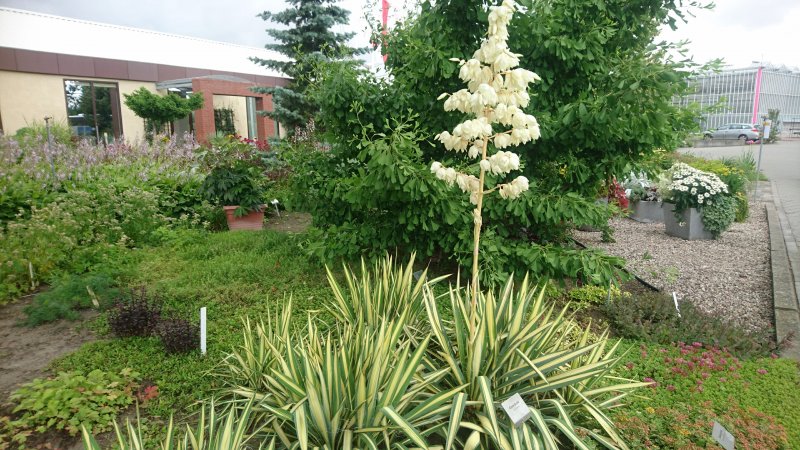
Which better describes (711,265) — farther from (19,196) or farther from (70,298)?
(19,196)

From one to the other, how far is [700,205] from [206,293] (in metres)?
7.56

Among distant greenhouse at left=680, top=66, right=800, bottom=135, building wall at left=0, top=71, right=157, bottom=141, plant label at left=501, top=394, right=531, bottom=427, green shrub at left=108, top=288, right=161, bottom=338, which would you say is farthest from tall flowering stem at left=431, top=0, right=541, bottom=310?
distant greenhouse at left=680, top=66, right=800, bottom=135

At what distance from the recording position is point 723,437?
2582 millimetres

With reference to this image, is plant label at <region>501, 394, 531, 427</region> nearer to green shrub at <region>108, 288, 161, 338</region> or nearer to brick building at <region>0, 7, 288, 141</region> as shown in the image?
green shrub at <region>108, 288, 161, 338</region>

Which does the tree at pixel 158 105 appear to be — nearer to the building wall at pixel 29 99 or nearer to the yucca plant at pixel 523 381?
the building wall at pixel 29 99

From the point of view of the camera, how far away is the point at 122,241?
237 inches

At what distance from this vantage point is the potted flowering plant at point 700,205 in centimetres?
824

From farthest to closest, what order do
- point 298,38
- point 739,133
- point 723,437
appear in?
point 739,133
point 298,38
point 723,437

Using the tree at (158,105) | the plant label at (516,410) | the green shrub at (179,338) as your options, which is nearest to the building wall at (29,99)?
the tree at (158,105)

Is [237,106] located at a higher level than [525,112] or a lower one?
higher

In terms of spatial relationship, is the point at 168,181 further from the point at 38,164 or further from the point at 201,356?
the point at 201,356

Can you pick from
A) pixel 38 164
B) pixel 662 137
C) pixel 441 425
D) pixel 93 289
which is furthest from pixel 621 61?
pixel 38 164

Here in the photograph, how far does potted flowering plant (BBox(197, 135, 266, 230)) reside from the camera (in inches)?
301

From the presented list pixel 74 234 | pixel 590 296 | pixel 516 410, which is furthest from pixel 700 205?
pixel 74 234
